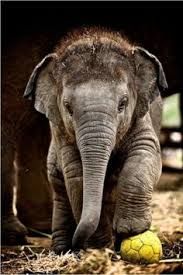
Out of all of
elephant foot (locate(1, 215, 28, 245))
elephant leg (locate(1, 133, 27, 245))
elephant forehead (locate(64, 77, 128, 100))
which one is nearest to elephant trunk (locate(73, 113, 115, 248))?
elephant forehead (locate(64, 77, 128, 100))

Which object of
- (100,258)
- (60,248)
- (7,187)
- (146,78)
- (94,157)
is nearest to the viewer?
(100,258)

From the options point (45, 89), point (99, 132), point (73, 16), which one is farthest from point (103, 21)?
point (99, 132)

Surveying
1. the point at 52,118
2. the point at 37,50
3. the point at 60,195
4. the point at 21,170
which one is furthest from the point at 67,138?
the point at 21,170

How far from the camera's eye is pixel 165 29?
27.3 feet

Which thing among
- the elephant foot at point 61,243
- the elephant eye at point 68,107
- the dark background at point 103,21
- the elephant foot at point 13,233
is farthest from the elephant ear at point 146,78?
the elephant foot at point 13,233

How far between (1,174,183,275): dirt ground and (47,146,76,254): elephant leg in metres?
0.17

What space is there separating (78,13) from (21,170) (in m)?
1.76

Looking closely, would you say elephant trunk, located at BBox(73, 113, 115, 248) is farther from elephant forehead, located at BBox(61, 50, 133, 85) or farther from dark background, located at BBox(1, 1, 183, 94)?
dark background, located at BBox(1, 1, 183, 94)

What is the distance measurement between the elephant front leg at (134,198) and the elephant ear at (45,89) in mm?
748

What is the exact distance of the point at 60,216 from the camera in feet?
21.6

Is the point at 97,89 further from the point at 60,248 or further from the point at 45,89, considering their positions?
the point at 60,248

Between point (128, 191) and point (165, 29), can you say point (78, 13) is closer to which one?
point (165, 29)

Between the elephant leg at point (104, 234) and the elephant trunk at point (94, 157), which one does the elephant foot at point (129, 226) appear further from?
the elephant leg at point (104, 234)

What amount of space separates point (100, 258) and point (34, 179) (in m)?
3.60
